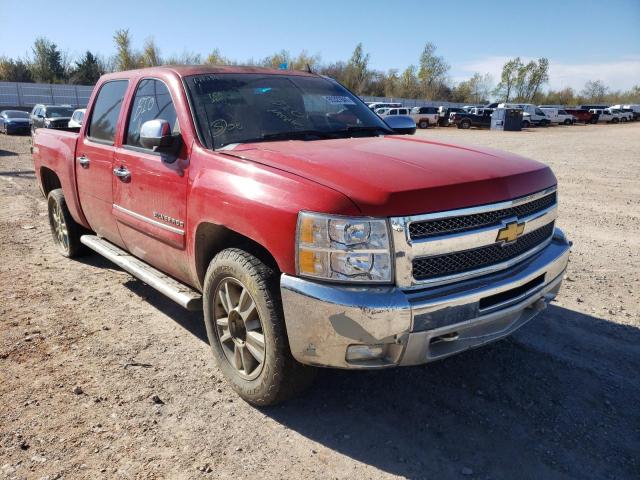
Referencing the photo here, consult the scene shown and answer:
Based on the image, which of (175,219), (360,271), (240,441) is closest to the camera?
(360,271)

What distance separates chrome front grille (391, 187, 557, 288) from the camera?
90.0 inches

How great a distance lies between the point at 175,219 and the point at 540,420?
8.25 ft

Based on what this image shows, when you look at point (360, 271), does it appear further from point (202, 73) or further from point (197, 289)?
point (202, 73)

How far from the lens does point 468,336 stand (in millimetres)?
2514

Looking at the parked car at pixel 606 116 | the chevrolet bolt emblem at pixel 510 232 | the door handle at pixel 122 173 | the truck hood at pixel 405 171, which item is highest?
the parked car at pixel 606 116

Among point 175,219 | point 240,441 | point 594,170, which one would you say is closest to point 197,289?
point 175,219

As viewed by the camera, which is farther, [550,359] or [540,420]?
[550,359]

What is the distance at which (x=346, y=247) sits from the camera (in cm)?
227

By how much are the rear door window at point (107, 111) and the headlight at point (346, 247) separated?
2.55m

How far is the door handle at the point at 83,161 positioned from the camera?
4462mm

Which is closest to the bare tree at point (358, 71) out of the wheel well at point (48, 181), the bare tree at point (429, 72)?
the bare tree at point (429, 72)

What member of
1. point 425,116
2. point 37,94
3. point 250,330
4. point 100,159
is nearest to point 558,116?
point 425,116

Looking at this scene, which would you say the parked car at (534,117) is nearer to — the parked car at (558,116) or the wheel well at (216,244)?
the parked car at (558,116)

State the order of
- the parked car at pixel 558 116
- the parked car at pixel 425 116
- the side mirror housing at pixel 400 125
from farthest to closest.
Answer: the parked car at pixel 558 116 → the parked car at pixel 425 116 → the side mirror housing at pixel 400 125
